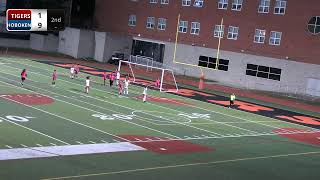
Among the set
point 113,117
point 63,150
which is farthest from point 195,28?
point 63,150

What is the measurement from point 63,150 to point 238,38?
4053cm

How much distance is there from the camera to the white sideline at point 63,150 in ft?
51.8

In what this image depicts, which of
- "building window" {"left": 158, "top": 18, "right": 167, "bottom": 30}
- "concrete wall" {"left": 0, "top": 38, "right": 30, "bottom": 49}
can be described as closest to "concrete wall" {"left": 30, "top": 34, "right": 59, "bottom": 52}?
"concrete wall" {"left": 0, "top": 38, "right": 30, "bottom": 49}

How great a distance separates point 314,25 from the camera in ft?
164

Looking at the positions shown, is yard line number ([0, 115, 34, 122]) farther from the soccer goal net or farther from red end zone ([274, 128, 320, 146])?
the soccer goal net

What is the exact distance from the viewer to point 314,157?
71.7ft

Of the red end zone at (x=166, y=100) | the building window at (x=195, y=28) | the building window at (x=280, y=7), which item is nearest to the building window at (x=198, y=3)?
the building window at (x=195, y=28)

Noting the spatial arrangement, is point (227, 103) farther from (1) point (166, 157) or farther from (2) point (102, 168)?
(2) point (102, 168)

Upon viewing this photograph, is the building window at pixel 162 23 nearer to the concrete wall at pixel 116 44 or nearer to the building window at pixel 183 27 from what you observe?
the building window at pixel 183 27

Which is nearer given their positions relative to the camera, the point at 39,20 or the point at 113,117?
the point at 39,20

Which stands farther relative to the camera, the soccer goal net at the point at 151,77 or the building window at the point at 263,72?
the building window at the point at 263,72

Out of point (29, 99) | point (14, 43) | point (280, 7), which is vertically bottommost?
point (29, 99)
